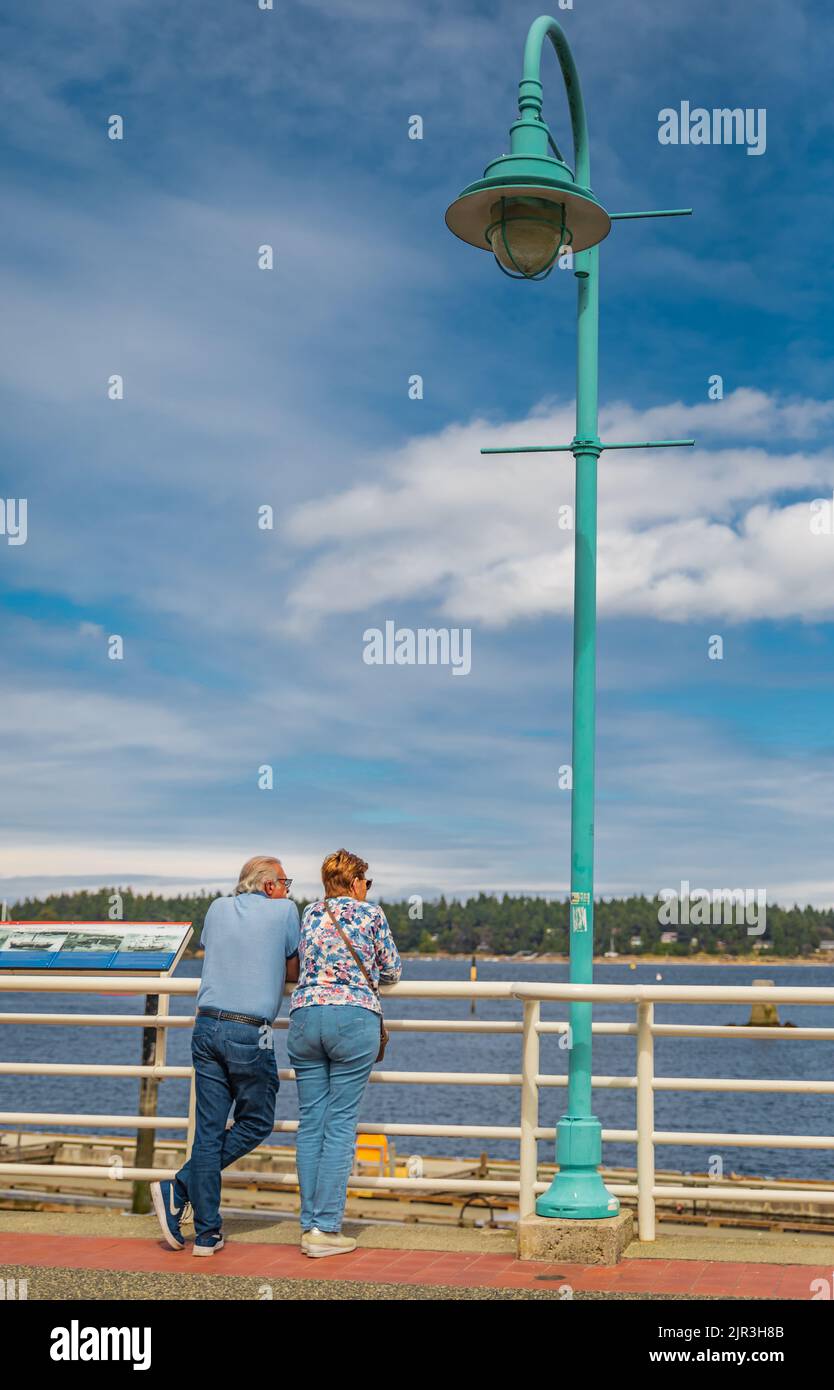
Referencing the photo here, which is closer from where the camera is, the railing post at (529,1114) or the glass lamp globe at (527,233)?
the railing post at (529,1114)

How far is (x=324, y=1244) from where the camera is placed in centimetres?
613

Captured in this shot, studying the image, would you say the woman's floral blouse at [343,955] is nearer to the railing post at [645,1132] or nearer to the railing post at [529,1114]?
the railing post at [529,1114]

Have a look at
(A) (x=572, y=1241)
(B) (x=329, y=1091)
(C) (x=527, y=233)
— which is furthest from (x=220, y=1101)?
(C) (x=527, y=233)

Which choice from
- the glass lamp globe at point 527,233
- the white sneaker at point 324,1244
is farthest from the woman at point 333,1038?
the glass lamp globe at point 527,233

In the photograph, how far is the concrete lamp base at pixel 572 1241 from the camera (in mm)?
6031

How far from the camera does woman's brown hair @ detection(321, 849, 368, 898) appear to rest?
638 centimetres

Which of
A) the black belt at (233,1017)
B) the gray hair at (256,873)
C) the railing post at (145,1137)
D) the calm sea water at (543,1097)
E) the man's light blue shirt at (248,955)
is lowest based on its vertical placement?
the calm sea water at (543,1097)

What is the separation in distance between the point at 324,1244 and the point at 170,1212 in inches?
28.9

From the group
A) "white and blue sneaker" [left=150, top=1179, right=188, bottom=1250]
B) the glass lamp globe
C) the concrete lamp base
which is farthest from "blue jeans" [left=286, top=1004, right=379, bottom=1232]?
the glass lamp globe

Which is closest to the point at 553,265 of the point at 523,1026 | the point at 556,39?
the point at 556,39

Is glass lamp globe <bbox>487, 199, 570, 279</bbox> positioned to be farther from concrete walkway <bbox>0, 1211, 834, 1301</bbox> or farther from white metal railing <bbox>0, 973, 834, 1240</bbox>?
concrete walkway <bbox>0, 1211, 834, 1301</bbox>
